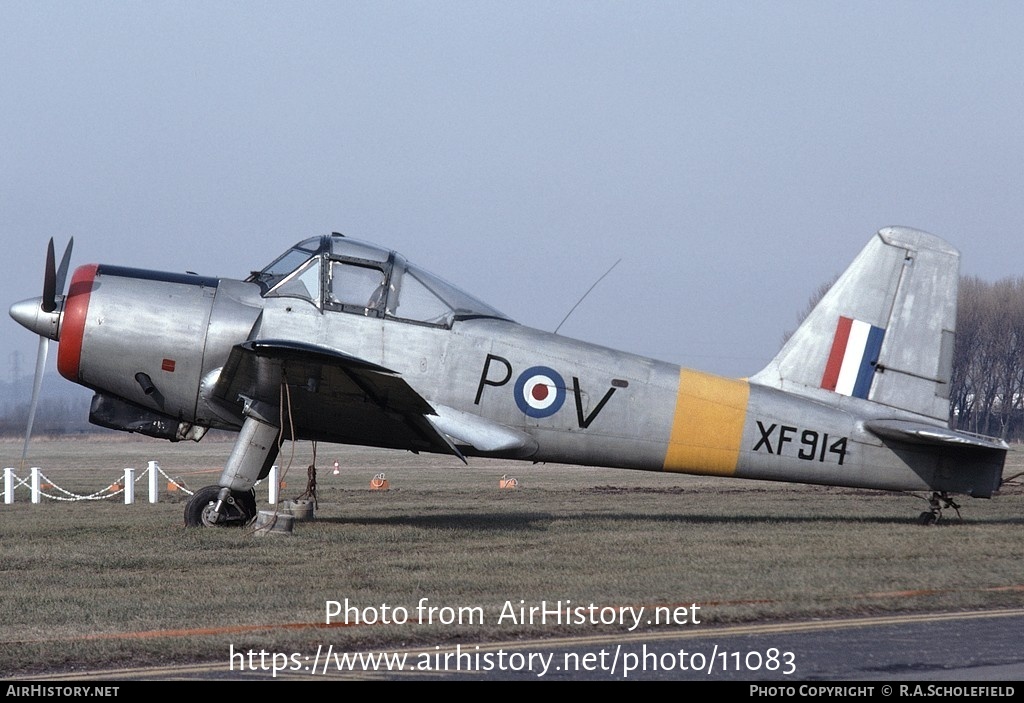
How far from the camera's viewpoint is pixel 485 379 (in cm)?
1160

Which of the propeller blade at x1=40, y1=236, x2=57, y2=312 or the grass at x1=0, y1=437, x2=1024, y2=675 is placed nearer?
the grass at x1=0, y1=437, x2=1024, y2=675

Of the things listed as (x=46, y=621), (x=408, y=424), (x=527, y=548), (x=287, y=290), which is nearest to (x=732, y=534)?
(x=527, y=548)

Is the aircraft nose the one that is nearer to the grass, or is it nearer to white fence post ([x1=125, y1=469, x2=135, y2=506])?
the grass

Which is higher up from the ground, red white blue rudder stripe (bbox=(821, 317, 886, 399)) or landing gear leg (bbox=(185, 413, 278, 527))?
red white blue rudder stripe (bbox=(821, 317, 886, 399))

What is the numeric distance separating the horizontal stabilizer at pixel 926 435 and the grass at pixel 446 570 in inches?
36.7

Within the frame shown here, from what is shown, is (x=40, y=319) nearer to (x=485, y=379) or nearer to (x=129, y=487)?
(x=485, y=379)

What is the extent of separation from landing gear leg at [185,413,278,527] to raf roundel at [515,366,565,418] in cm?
259

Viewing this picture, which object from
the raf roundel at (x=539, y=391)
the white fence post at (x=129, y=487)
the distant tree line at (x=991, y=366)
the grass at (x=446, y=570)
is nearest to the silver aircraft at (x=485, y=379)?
the raf roundel at (x=539, y=391)

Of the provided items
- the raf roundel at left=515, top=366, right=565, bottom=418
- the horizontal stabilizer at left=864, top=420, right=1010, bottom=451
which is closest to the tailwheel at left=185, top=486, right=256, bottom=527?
the raf roundel at left=515, top=366, right=565, bottom=418

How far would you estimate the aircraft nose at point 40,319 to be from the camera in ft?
36.9

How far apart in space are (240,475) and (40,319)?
2587 mm

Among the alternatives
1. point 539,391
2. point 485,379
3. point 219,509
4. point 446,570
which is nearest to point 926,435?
point 539,391

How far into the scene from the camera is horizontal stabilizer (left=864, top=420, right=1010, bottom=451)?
11430mm
